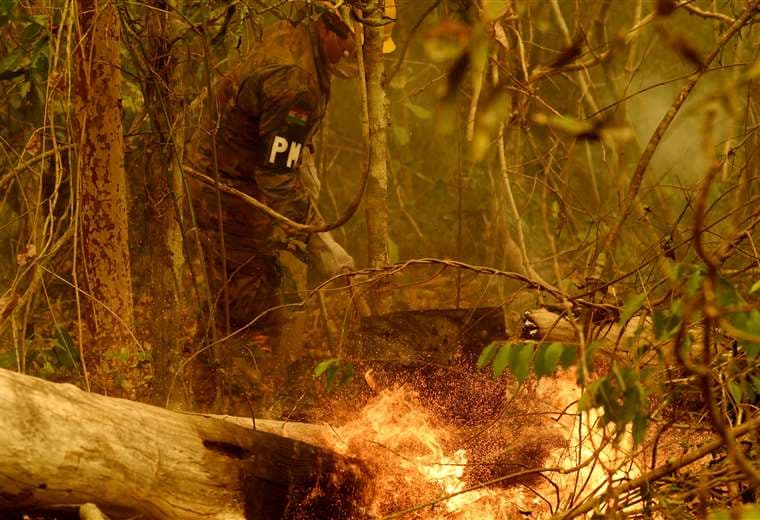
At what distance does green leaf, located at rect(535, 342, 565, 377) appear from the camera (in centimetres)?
199

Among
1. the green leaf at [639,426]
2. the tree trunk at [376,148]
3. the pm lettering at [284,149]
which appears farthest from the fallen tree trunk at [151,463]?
the tree trunk at [376,148]

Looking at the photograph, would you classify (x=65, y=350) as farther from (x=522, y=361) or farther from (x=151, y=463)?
(x=522, y=361)

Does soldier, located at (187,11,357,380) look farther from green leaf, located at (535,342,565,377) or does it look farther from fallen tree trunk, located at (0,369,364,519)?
green leaf, located at (535,342,565,377)

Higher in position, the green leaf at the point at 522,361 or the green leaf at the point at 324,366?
the green leaf at the point at 522,361

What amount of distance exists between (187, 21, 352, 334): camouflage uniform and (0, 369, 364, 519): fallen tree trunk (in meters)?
1.96

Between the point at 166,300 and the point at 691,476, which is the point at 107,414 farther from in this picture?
the point at 166,300

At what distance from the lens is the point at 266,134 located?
16.5ft

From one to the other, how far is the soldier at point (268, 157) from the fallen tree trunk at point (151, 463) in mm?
1957

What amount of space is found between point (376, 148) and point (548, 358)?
137 inches

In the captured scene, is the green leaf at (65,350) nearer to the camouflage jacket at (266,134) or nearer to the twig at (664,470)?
the camouflage jacket at (266,134)

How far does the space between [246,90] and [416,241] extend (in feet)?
11.6

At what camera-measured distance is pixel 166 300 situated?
4.73m

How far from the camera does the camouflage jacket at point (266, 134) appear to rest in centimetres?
496

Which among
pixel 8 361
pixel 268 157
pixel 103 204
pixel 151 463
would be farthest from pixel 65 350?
pixel 268 157
